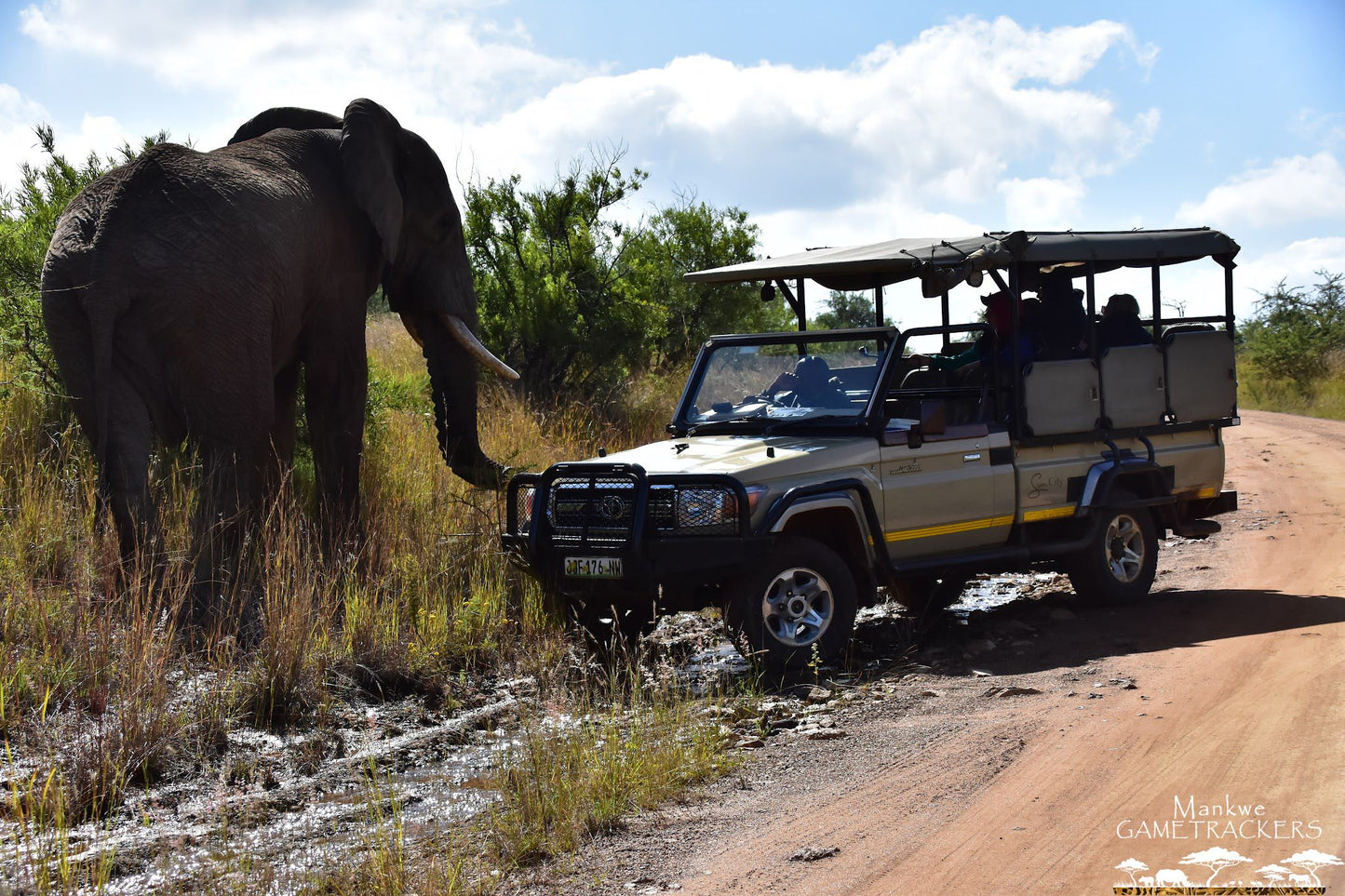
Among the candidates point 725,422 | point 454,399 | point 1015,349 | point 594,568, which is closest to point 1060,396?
point 1015,349

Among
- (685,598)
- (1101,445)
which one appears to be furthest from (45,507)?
(1101,445)

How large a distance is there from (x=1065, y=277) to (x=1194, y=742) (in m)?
4.67

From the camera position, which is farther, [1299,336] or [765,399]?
[1299,336]

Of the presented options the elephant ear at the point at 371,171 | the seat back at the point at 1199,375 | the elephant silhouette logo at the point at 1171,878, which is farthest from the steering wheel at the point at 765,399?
the elephant silhouette logo at the point at 1171,878

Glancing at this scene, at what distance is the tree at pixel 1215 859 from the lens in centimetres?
415

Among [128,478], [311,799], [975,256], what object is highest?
[975,256]

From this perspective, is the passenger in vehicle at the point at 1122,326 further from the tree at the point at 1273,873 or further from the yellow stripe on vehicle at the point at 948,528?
the tree at the point at 1273,873

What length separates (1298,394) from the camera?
32.1m

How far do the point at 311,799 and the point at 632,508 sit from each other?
7.60 ft

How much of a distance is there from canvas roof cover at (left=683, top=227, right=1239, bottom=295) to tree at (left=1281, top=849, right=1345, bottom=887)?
4432mm

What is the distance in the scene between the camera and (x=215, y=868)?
4.62 meters

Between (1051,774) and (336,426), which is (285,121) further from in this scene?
(1051,774)

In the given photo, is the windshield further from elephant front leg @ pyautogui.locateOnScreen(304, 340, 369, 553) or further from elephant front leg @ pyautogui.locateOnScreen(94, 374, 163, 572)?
elephant front leg @ pyautogui.locateOnScreen(94, 374, 163, 572)

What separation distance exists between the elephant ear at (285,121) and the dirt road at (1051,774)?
6329 millimetres
